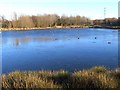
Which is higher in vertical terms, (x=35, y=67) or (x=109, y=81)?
(x=109, y=81)

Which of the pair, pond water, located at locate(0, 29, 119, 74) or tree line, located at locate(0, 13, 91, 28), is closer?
pond water, located at locate(0, 29, 119, 74)

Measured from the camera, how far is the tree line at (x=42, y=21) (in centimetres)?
8212

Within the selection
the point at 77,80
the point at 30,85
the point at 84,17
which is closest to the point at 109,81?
the point at 77,80

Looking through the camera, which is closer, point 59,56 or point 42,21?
point 59,56

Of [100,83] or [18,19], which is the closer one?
[100,83]

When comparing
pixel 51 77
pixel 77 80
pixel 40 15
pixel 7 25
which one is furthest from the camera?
pixel 40 15

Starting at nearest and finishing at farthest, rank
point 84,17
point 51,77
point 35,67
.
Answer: point 51,77 < point 35,67 < point 84,17

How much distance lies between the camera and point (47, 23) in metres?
90.3

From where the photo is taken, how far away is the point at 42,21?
90250mm

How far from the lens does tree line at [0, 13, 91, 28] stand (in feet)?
269

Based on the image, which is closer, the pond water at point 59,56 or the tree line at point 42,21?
the pond water at point 59,56

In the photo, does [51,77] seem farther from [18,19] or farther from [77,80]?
[18,19]

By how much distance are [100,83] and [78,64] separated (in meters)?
8.66

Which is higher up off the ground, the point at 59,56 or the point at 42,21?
the point at 42,21
